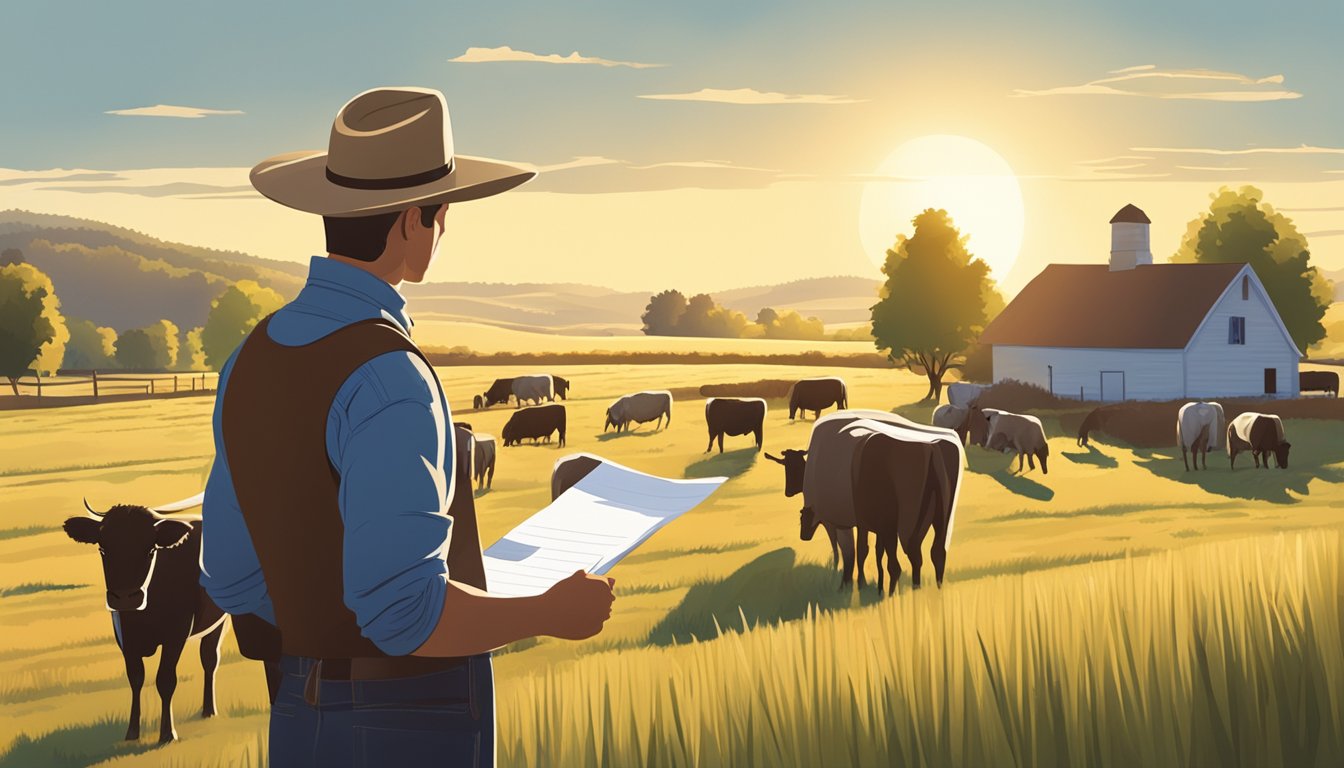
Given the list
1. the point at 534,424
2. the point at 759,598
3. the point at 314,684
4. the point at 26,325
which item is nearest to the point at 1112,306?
the point at 534,424

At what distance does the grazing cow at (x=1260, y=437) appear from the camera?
94.4 feet

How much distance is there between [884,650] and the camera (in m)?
4.12

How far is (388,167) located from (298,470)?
2.21ft

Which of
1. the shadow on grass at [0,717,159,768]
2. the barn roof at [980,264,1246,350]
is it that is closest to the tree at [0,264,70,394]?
the barn roof at [980,264,1246,350]

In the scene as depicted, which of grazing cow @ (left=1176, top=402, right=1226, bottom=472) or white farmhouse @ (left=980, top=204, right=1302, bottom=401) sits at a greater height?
white farmhouse @ (left=980, top=204, right=1302, bottom=401)

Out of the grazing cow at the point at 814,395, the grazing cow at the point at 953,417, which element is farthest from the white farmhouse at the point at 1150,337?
the grazing cow at the point at 953,417

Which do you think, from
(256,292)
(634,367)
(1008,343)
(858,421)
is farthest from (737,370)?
(858,421)

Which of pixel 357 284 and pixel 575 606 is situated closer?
pixel 575 606

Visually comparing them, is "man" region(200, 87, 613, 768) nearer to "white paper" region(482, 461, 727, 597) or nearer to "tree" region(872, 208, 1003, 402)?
"white paper" region(482, 461, 727, 597)

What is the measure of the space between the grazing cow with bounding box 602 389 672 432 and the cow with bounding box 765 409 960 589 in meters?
26.4

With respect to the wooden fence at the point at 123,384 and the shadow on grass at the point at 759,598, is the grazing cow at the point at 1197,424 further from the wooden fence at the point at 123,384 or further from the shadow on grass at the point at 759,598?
the wooden fence at the point at 123,384

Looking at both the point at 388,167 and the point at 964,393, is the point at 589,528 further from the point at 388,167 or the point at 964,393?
the point at 964,393

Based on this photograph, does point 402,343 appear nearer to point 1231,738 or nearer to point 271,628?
point 271,628

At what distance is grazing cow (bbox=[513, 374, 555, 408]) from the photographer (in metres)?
59.0
